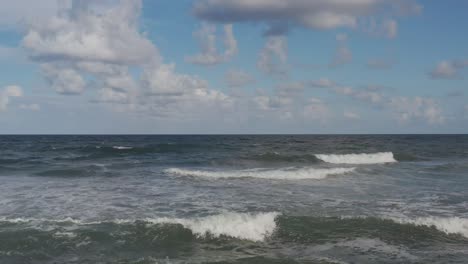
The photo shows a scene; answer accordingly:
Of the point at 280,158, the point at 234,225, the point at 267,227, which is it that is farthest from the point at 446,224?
the point at 280,158

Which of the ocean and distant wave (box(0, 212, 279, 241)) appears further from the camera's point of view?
distant wave (box(0, 212, 279, 241))

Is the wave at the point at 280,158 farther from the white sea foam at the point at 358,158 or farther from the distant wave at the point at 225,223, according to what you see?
the distant wave at the point at 225,223

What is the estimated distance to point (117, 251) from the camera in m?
10.5

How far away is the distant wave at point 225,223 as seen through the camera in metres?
11.9

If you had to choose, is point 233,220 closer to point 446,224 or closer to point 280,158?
point 446,224

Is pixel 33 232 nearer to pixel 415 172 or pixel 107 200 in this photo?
pixel 107 200

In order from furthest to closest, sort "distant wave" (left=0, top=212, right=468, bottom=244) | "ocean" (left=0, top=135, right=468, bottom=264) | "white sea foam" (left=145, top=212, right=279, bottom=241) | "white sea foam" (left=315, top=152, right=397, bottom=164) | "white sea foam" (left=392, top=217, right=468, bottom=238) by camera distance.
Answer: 1. "white sea foam" (left=315, top=152, right=397, bottom=164)
2. "white sea foam" (left=392, top=217, right=468, bottom=238)
3. "white sea foam" (left=145, top=212, right=279, bottom=241)
4. "distant wave" (left=0, top=212, right=468, bottom=244)
5. "ocean" (left=0, top=135, right=468, bottom=264)

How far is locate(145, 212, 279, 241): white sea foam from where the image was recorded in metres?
11.9

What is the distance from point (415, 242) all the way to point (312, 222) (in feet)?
10.0

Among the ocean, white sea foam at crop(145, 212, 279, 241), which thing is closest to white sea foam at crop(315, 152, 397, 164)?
the ocean

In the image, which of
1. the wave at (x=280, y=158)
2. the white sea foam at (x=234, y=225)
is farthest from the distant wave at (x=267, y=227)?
the wave at (x=280, y=158)

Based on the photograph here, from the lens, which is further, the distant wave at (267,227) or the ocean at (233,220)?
the distant wave at (267,227)

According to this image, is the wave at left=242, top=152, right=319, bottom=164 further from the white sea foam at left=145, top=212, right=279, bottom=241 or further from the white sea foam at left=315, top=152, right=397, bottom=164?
the white sea foam at left=145, top=212, right=279, bottom=241

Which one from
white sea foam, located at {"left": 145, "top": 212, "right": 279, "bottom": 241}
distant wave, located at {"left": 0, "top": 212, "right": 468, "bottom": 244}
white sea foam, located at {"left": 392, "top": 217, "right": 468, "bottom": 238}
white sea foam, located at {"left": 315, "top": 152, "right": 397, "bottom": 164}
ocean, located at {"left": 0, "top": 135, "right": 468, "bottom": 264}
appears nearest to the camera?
ocean, located at {"left": 0, "top": 135, "right": 468, "bottom": 264}
